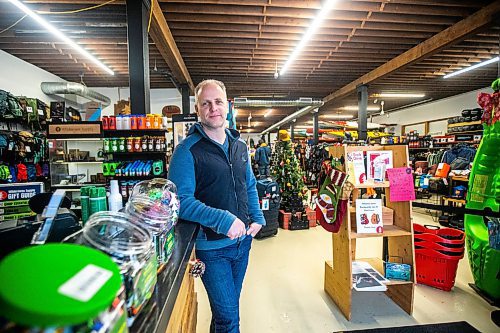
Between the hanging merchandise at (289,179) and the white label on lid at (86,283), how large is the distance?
17.9 ft

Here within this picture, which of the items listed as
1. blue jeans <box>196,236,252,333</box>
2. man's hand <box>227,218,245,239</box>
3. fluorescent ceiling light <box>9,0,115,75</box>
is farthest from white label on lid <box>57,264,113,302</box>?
fluorescent ceiling light <box>9,0,115,75</box>

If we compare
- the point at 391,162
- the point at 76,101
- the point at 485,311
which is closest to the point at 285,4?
the point at 391,162

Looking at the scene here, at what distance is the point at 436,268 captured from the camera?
3.04m

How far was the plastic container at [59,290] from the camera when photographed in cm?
33

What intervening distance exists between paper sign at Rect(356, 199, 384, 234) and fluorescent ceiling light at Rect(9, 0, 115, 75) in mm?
4709

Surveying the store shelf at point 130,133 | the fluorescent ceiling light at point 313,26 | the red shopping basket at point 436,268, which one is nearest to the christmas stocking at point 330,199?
the red shopping basket at point 436,268

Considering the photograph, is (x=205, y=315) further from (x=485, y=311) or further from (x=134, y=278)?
(x=485, y=311)

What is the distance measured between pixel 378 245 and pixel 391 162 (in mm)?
2478

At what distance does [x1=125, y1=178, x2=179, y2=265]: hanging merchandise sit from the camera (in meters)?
0.99

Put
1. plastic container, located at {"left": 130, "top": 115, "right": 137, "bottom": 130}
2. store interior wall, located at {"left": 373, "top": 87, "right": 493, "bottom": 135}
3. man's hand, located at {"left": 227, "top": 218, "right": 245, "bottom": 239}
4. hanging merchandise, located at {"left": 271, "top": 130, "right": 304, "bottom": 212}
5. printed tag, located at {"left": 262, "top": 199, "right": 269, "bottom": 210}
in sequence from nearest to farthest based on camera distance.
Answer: man's hand, located at {"left": 227, "top": 218, "right": 245, "bottom": 239}
plastic container, located at {"left": 130, "top": 115, "right": 137, "bottom": 130}
printed tag, located at {"left": 262, "top": 199, "right": 269, "bottom": 210}
hanging merchandise, located at {"left": 271, "top": 130, "right": 304, "bottom": 212}
store interior wall, located at {"left": 373, "top": 87, "right": 493, "bottom": 135}

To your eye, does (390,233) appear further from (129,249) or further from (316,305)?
(129,249)

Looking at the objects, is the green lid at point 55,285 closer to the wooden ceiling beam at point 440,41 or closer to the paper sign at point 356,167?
the paper sign at point 356,167

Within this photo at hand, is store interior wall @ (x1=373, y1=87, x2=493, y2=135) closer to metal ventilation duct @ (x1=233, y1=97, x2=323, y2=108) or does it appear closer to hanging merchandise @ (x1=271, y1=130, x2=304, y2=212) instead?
metal ventilation duct @ (x1=233, y1=97, x2=323, y2=108)

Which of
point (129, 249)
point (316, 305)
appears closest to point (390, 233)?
point (316, 305)
